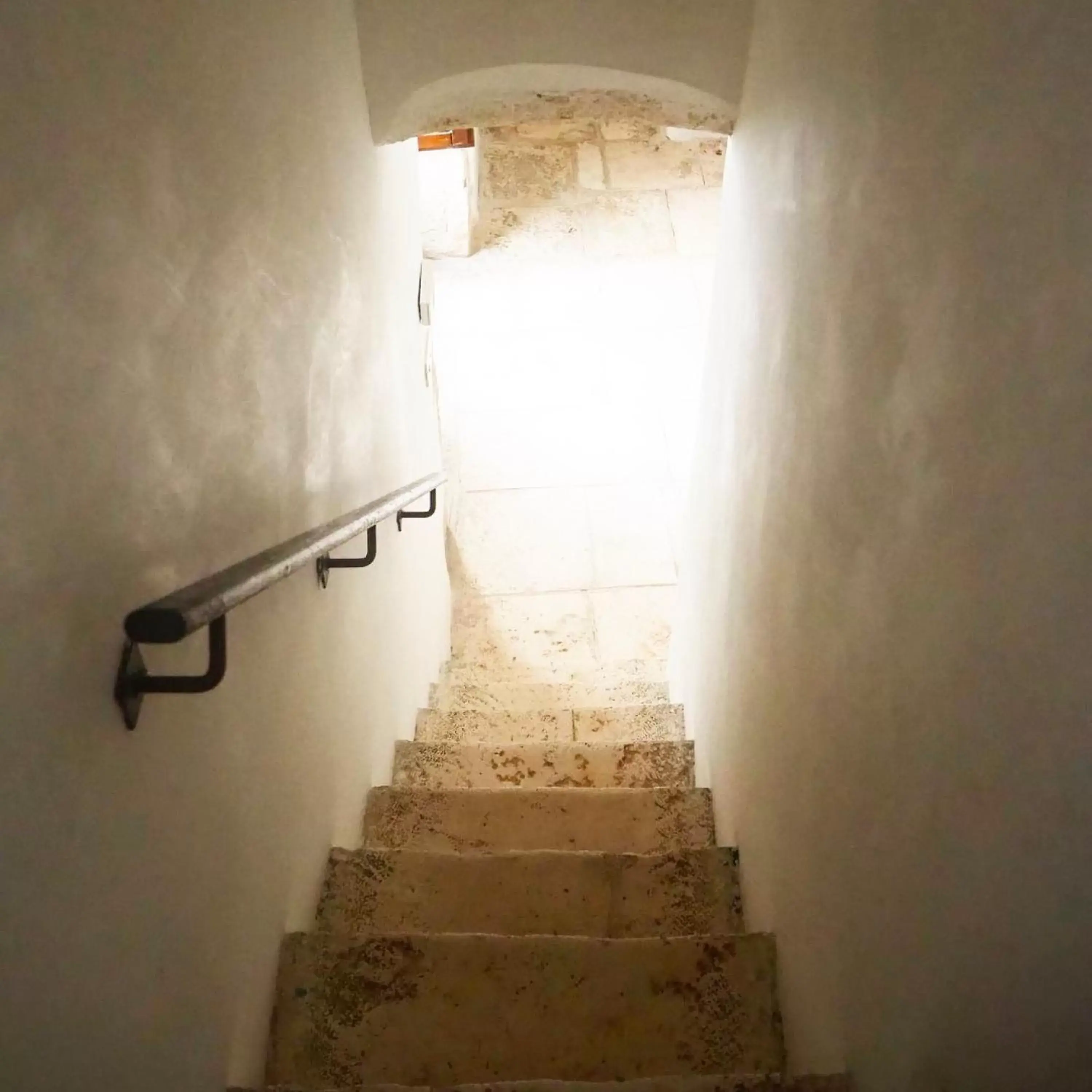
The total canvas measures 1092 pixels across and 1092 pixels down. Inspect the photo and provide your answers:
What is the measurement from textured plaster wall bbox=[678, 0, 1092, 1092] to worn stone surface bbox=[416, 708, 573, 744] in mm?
1599

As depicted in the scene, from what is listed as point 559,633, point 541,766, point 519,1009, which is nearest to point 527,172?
point 559,633

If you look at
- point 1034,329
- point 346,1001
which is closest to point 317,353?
point 346,1001

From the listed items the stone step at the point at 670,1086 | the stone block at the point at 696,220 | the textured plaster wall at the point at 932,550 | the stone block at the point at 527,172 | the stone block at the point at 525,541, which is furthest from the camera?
the stone block at the point at 527,172

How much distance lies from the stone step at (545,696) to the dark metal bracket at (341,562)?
174cm

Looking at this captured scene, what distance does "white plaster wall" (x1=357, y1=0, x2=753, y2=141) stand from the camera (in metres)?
2.44

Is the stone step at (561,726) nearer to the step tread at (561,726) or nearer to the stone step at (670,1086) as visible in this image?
the step tread at (561,726)

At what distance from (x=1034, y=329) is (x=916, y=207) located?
0.37m

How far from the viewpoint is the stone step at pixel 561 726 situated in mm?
3438

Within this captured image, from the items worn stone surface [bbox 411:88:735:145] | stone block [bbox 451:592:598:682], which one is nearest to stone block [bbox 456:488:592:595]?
stone block [bbox 451:592:598:682]

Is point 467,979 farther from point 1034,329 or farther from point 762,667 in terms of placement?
point 1034,329

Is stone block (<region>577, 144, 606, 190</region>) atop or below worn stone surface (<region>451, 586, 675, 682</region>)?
atop

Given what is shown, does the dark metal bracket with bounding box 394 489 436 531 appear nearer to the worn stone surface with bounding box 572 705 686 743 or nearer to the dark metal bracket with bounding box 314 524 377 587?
the dark metal bracket with bounding box 314 524 377 587

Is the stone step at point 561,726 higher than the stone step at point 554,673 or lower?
lower

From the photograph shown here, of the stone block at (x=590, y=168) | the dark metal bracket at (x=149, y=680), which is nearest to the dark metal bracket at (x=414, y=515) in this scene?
the dark metal bracket at (x=149, y=680)
